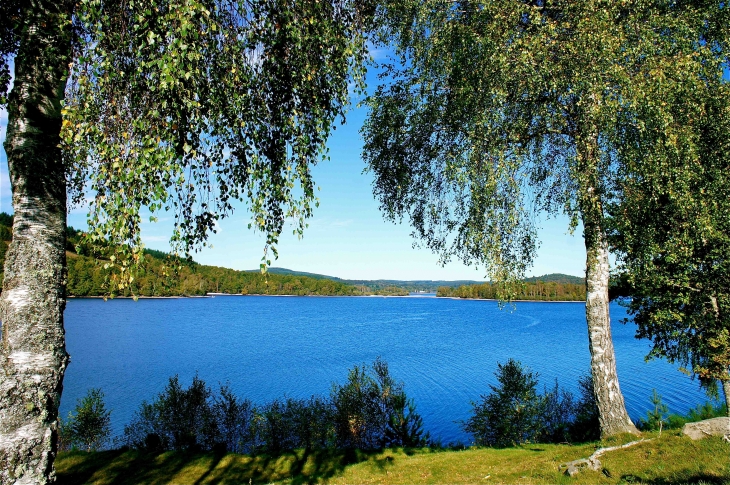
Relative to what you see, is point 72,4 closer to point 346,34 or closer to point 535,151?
point 346,34

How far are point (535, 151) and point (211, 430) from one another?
15913 millimetres

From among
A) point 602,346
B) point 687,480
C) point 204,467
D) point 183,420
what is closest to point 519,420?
point 602,346

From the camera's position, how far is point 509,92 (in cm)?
980

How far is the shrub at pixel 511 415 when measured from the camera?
14.5 meters

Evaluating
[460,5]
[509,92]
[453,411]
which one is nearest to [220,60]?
[509,92]

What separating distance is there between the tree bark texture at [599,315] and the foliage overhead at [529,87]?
11 centimetres

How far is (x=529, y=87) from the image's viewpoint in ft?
29.2

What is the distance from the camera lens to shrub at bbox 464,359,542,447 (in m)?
14.5

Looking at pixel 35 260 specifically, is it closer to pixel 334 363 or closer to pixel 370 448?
pixel 370 448

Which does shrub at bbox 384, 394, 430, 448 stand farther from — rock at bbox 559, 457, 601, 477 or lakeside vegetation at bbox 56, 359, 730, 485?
rock at bbox 559, 457, 601, 477

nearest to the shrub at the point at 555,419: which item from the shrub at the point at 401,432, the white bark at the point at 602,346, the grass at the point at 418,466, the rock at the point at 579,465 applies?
the white bark at the point at 602,346

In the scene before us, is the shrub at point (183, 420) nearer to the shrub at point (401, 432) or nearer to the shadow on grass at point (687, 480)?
the shrub at point (401, 432)

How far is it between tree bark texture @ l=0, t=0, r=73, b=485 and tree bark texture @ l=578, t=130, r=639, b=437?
9345 millimetres

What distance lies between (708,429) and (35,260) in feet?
39.2
